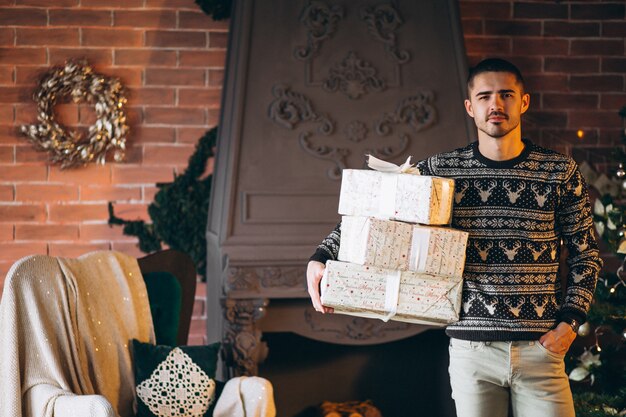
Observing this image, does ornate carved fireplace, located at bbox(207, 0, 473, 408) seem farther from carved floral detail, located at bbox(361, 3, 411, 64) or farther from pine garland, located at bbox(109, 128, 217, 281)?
pine garland, located at bbox(109, 128, 217, 281)

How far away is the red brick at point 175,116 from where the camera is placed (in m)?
3.72

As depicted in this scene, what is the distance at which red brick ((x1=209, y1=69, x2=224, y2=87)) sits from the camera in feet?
12.3

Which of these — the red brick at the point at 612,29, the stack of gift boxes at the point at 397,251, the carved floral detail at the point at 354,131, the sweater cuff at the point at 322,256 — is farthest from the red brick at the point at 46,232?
the red brick at the point at 612,29

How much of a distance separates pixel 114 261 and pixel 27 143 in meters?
0.99

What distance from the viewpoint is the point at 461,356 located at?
2061mm

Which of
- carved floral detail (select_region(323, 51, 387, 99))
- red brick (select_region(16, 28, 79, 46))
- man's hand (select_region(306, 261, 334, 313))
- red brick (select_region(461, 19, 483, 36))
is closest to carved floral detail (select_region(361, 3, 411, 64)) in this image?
carved floral detail (select_region(323, 51, 387, 99))

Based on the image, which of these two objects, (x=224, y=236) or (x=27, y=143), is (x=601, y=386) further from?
(x=27, y=143)

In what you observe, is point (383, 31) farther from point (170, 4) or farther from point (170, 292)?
point (170, 292)

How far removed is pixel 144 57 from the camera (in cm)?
372

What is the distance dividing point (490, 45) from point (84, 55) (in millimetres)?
1892

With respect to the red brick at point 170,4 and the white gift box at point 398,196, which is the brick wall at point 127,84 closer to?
the red brick at point 170,4

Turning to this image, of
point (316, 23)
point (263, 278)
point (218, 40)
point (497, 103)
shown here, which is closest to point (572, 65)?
point (316, 23)

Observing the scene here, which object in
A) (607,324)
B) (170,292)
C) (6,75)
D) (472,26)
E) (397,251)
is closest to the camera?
(397,251)

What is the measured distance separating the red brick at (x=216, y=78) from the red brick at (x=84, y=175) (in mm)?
613
